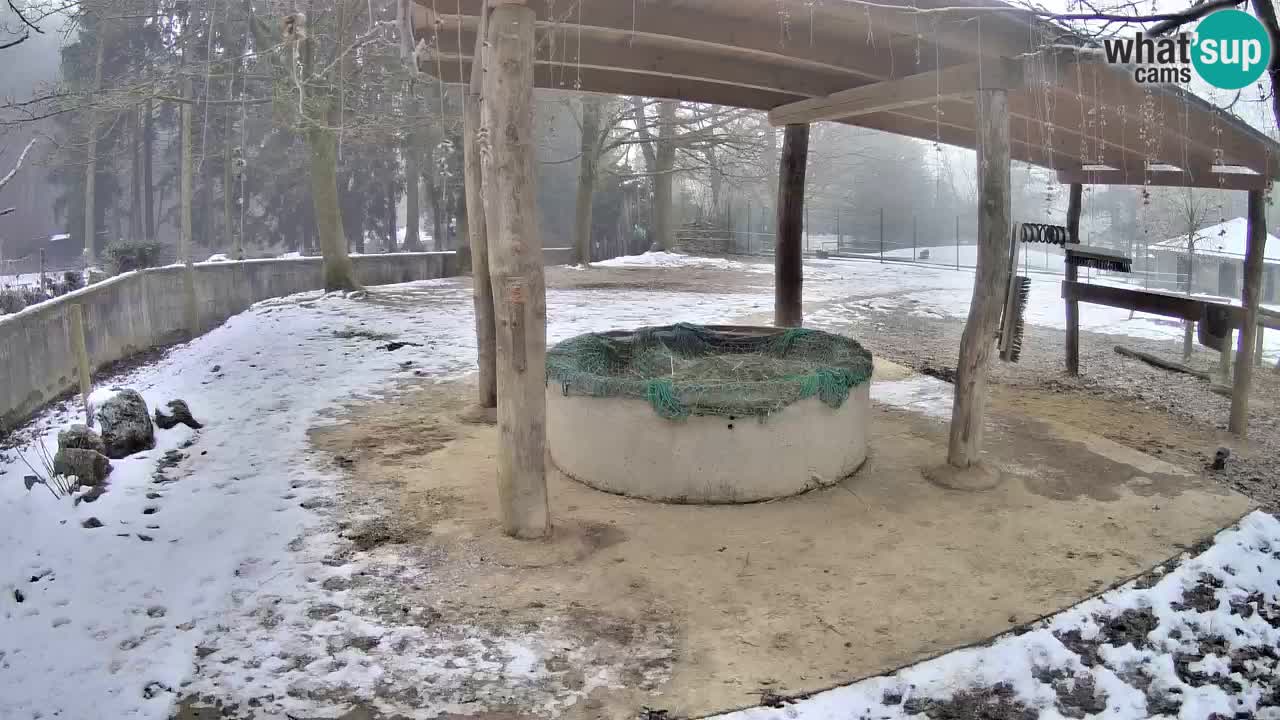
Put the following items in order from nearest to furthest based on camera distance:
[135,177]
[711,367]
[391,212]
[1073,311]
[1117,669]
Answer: [1117,669]
[711,367]
[1073,311]
[391,212]
[135,177]

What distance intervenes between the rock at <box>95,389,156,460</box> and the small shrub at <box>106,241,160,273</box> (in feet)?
41.8

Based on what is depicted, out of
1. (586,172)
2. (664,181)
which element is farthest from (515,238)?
(664,181)

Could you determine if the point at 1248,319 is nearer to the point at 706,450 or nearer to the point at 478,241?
the point at 706,450

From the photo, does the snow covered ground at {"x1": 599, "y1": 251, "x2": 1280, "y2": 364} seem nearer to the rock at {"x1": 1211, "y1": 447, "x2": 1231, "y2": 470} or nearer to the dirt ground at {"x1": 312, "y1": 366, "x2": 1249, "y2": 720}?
the rock at {"x1": 1211, "y1": 447, "x2": 1231, "y2": 470}

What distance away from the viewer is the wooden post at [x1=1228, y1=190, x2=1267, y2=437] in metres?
7.95

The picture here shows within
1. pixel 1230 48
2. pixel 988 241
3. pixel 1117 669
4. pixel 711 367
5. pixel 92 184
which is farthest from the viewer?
pixel 92 184

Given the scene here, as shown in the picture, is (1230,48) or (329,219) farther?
(329,219)

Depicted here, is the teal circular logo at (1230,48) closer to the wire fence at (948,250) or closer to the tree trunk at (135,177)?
the wire fence at (948,250)

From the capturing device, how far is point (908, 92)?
6.64 m

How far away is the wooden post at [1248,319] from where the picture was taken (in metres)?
7.95

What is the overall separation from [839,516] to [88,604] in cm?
407

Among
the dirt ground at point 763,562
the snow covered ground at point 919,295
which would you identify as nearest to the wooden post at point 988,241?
the dirt ground at point 763,562

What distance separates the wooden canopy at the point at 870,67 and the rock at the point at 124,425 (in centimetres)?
355

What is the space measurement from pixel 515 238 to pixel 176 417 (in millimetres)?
4455
